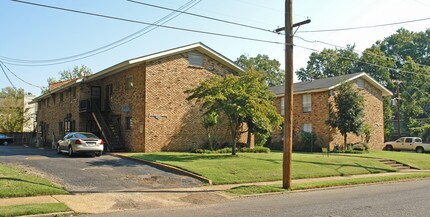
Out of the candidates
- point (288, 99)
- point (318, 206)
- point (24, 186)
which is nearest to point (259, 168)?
point (288, 99)

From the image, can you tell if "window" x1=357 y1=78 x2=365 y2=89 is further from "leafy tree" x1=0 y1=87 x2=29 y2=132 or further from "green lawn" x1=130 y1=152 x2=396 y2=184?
"leafy tree" x1=0 y1=87 x2=29 y2=132

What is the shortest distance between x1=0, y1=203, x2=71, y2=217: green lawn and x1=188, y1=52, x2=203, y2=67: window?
17.1 metres

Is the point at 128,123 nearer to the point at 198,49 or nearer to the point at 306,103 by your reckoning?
the point at 198,49

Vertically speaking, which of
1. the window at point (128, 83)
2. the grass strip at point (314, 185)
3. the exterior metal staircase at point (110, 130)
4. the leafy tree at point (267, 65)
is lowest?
the grass strip at point (314, 185)

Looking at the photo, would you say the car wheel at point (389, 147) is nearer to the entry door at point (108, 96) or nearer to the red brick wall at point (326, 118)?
the red brick wall at point (326, 118)

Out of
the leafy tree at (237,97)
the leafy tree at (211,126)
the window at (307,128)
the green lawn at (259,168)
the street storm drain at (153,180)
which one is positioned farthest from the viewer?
the window at (307,128)

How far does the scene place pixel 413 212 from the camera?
887 cm

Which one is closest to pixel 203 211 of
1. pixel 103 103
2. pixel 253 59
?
pixel 103 103

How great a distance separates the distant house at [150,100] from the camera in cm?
2317

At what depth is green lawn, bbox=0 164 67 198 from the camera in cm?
1032

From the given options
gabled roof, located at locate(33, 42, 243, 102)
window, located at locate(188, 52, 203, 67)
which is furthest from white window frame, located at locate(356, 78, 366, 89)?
window, located at locate(188, 52, 203, 67)

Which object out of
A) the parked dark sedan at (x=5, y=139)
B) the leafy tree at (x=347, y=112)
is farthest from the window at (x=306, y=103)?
the parked dark sedan at (x=5, y=139)

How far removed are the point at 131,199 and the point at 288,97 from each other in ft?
21.5

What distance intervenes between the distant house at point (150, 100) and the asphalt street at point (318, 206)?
12648mm
